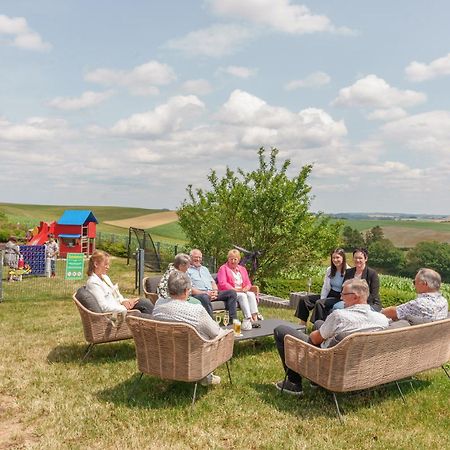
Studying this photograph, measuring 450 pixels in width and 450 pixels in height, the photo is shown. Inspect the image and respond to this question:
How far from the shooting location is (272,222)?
1465 cm

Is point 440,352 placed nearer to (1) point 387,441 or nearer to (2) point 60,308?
(1) point 387,441

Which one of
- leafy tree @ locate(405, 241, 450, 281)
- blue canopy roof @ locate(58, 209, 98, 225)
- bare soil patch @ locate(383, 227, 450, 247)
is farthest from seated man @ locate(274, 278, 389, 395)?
bare soil patch @ locate(383, 227, 450, 247)

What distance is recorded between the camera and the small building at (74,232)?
26.3 meters

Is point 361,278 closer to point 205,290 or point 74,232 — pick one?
point 205,290

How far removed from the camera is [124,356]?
6.46 metres

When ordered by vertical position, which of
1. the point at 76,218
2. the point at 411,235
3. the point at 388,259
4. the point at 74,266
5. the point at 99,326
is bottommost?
Result: the point at 388,259

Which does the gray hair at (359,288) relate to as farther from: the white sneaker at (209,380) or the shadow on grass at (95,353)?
the shadow on grass at (95,353)

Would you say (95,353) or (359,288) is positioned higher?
(359,288)

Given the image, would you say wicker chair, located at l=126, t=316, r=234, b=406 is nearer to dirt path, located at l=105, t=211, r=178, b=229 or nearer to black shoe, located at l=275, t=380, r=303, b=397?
black shoe, located at l=275, t=380, r=303, b=397

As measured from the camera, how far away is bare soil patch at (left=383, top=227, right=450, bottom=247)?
210 feet

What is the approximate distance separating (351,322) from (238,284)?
12.5 ft

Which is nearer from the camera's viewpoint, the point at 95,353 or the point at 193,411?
the point at 193,411

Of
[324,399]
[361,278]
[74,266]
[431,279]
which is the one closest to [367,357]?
[324,399]

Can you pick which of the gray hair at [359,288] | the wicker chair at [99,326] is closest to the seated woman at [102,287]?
the wicker chair at [99,326]
